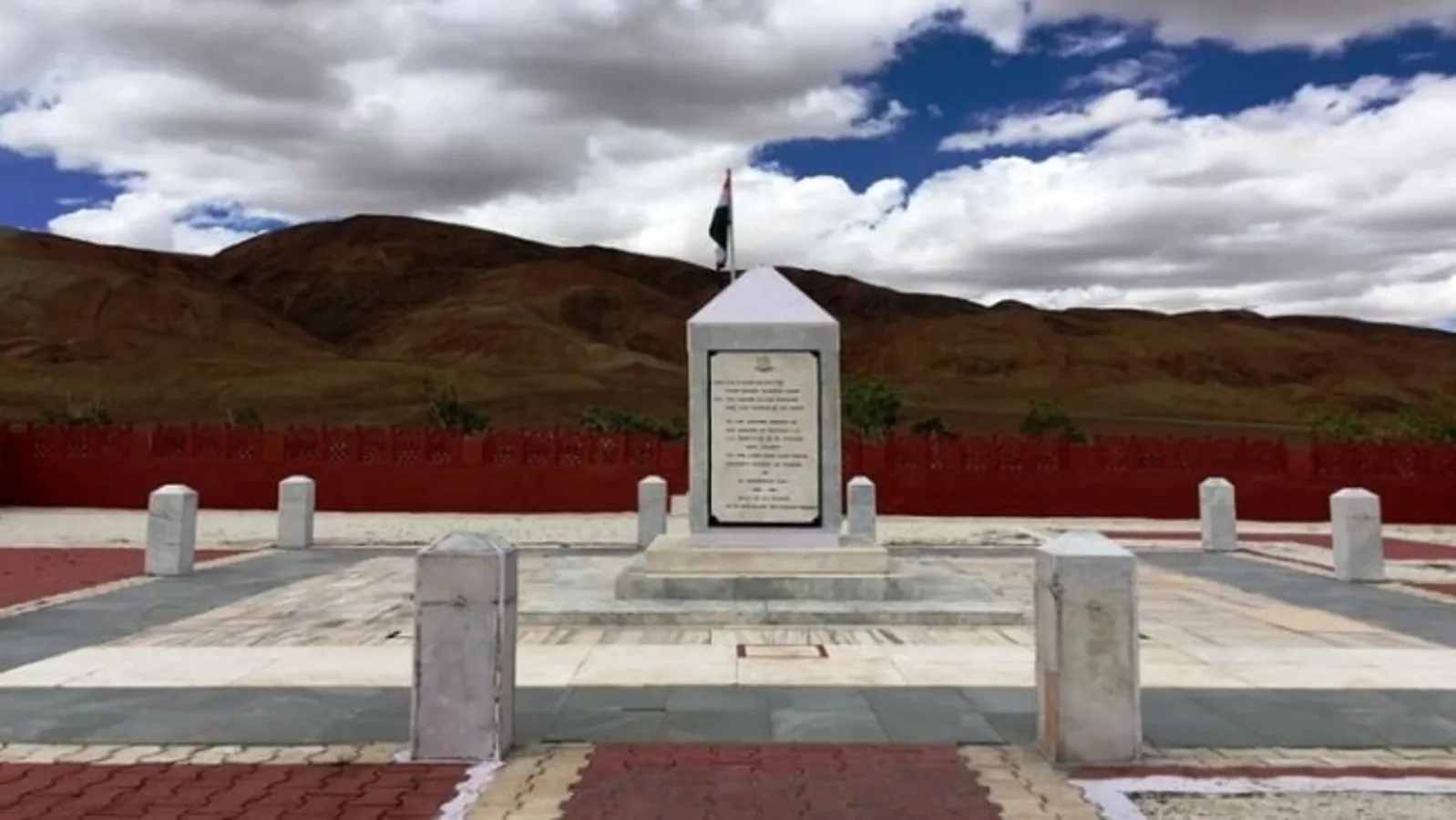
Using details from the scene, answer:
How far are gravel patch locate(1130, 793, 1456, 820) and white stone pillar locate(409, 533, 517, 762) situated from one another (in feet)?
9.82

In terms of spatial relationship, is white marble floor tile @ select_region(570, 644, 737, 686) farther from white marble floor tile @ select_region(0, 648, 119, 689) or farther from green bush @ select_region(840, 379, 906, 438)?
green bush @ select_region(840, 379, 906, 438)

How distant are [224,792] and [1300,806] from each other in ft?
15.0

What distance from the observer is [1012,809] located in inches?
187

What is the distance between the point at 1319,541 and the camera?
20641 millimetres

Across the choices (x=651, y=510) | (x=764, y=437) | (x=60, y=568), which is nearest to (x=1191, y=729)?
(x=764, y=437)

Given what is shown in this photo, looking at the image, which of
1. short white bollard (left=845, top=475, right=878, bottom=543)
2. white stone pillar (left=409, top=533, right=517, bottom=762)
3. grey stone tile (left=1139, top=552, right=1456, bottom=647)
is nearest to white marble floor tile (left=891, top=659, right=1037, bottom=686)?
white stone pillar (left=409, top=533, right=517, bottom=762)

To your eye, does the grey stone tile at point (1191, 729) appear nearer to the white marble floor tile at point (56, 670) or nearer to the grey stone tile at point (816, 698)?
the grey stone tile at point (816, 698)

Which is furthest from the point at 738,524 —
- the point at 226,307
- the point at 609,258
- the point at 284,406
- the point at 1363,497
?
the point at 609,258

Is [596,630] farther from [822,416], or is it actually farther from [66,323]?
[66,323]

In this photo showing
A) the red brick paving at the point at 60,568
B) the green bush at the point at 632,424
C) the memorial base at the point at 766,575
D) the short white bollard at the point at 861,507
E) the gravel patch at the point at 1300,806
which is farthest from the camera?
the green bush at the point at 632,424

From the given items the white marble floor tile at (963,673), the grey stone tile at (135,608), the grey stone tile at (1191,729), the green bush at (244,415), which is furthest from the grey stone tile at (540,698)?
the green bush at (244,415)

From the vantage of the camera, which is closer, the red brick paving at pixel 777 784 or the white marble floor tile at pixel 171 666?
the red brick paving at pixel 777 784

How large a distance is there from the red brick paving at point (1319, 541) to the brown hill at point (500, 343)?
2731 inches

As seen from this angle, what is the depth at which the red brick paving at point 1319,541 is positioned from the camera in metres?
17.9
